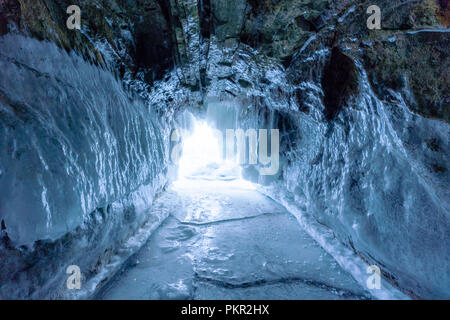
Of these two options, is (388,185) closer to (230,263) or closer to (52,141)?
(230,263)

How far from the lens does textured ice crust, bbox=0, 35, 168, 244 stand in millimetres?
1415

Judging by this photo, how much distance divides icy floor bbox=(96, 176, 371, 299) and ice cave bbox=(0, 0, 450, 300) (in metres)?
0.02

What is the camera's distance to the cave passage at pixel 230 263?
7.44ft

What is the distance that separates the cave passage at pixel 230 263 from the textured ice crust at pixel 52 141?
995 millimetres

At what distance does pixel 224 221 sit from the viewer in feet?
14.1

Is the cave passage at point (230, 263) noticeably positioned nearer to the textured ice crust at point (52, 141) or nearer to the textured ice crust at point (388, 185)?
the textured ice crust at point (388, 185)

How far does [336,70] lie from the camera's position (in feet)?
9.52

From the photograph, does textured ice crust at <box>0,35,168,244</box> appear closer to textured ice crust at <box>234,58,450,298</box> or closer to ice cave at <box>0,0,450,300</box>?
ice cave at <box>0,0,450,300</box>

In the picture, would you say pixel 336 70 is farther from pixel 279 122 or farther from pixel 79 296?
pixel 79 296

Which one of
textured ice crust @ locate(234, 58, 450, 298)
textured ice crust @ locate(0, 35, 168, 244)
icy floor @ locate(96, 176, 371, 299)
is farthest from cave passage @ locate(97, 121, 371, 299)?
textured ice crust @ locate(0, 35, 168, 244)

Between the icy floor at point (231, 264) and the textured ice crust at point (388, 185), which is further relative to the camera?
the icy floor at point (231, 264)

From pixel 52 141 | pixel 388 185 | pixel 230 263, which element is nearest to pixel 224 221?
pixel 230 263

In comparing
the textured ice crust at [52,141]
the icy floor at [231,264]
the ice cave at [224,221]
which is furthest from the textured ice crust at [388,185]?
the textured ice crust at [52,141]
